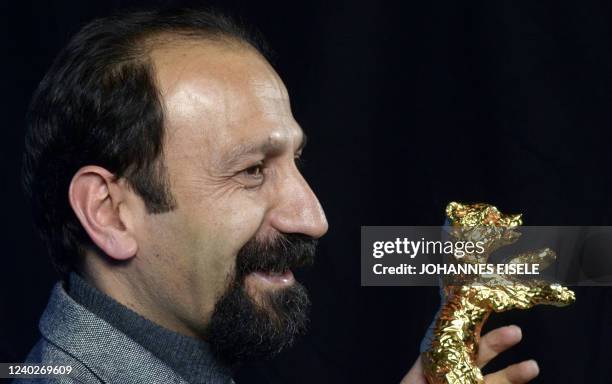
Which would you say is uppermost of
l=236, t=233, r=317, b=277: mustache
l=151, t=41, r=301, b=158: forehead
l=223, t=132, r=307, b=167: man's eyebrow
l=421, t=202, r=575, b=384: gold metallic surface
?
l=151, t=41, r=301, b=158: forehead

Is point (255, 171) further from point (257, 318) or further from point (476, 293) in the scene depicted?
point (476, 293)

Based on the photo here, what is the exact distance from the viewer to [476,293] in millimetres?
1480

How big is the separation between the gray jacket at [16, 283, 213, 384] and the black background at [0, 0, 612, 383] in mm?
709

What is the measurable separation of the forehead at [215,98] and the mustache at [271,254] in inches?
5.1

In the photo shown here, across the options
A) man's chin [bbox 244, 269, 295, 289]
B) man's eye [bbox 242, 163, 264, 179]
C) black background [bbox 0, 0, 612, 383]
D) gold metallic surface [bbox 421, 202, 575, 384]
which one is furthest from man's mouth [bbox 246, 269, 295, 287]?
black background [bbox 0, 0, 612, 383]

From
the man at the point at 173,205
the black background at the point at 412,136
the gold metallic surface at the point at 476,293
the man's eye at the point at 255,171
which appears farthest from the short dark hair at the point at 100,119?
the black background at the point at 412,136

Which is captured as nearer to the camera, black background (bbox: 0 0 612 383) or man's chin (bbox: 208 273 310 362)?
man's chin (bbox: 208 273 310 362)

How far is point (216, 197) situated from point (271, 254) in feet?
0.33

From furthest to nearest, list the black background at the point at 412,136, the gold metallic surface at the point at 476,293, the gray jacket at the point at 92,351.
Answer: the black background at the point at 412,136
the gold metallic surface at the point at 476,293
the gray jacket at the point at 92,351

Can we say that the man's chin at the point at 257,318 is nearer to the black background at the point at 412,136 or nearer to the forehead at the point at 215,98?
the forehead at the point at 215,98

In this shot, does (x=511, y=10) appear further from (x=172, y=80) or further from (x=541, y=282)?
(x=172, y=80)

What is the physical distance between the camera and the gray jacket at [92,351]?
49.6 inches

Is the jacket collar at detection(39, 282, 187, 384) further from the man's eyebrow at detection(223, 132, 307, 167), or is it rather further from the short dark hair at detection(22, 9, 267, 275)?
the man's eyebrow at detection(223, 132, 307, 167)

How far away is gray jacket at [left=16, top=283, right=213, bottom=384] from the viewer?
1260mm
